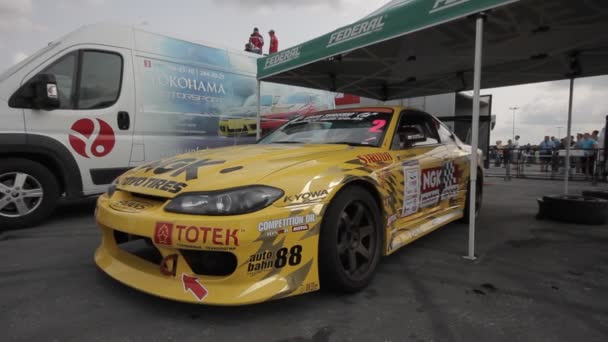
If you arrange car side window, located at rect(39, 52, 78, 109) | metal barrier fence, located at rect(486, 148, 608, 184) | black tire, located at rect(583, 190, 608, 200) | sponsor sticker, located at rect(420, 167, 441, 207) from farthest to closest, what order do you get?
metal barrier fence, located at rect(486, 148, 608, 184), black tire, located at rect(583, 190, 608, 200), car side window, located at rect(39, 52, 78, 109), sponsor sticker, located at rect(420, 167, 441, 207)

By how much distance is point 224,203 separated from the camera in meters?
1.84

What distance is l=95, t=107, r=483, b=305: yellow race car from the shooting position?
5.95 feet

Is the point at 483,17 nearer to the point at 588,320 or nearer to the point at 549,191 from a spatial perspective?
the point at 588,320

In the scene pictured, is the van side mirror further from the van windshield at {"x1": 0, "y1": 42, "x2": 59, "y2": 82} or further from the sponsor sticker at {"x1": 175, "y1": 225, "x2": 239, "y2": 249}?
the sponsor sticker at {"x1": 175, "y1": 225, "x2": 239, "y2": 249}

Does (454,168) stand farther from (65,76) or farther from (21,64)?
(21,64)

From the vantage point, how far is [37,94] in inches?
145

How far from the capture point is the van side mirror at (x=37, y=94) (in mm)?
3652

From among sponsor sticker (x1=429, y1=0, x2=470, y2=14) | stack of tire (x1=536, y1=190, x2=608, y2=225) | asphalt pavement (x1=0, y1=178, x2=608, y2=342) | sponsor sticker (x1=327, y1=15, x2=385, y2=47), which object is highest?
sponsor sticker (x1=327, y1=15, x2=385, y2=47)

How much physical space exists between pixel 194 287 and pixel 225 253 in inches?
8.9

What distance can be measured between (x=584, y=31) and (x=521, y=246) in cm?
273

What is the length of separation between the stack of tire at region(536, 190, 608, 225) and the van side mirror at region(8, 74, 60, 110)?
5.94 metres

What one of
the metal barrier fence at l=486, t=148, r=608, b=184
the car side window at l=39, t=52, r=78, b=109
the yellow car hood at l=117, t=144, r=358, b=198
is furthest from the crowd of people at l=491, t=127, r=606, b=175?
the car side window at l=39, t=52, r=78, b=109

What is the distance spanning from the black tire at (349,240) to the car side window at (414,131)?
2.36 feet

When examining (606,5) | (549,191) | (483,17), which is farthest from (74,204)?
(549,191)
